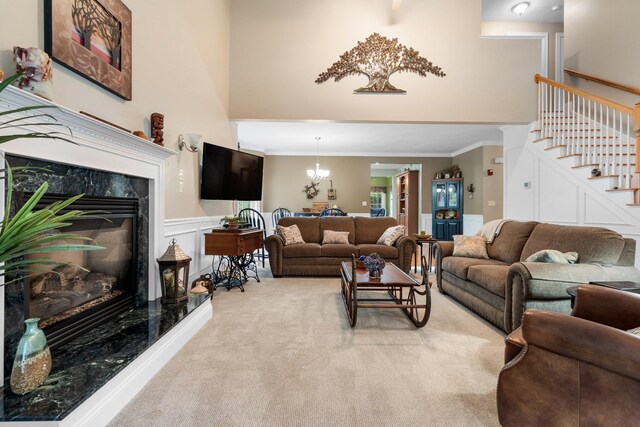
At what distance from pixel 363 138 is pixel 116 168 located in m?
5.54

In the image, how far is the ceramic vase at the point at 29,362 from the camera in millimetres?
1304

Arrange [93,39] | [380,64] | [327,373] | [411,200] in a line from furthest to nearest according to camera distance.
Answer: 1. [411,200]
2. [380,64]
3. [93,39]
4. [327,373]

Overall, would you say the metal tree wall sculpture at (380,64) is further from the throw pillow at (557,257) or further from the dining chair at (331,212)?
the dining chair at (331,212)

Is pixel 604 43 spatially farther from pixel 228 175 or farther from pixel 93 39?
pixel 93 39

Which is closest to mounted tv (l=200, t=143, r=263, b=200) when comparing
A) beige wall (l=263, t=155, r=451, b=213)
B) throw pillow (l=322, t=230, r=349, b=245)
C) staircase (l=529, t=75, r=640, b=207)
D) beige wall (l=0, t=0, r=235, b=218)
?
beige wall (l=0, t=0, r=235, b=218)

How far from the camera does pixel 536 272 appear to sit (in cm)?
226

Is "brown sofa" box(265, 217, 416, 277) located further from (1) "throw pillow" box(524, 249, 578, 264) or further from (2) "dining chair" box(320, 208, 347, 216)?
(2) "dining chair" box(320, 208, 347, 216)

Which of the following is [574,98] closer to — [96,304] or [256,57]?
[256,57]

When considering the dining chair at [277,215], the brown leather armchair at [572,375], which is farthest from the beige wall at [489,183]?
the brown leather armchair at [572,375]

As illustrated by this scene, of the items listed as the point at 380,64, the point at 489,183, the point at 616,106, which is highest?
the point at 380,64

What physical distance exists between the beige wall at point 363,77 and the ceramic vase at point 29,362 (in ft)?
13.1

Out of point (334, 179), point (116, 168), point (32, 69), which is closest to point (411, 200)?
point (334, 179)

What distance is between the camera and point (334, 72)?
4.78m

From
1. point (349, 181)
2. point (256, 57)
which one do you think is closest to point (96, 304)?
point (256, 57)
